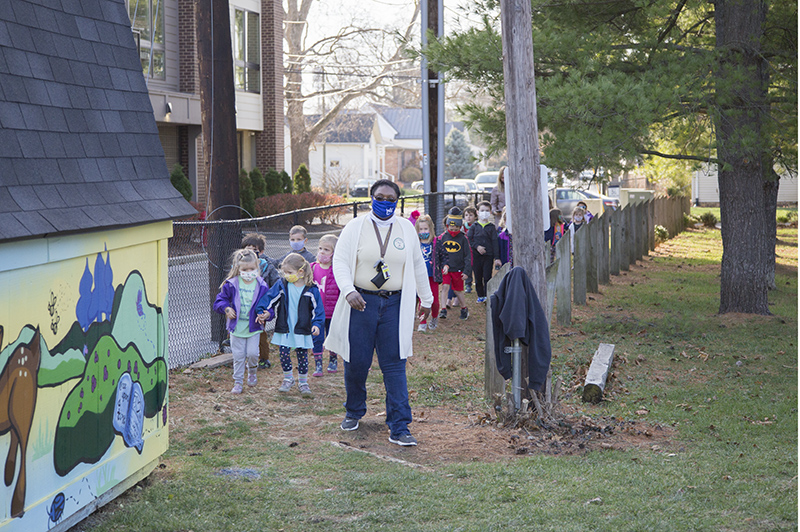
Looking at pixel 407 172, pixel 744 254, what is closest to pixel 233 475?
pixel 744 254

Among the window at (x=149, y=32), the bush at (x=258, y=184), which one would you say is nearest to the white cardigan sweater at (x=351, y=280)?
the window at (x=149, y=32)

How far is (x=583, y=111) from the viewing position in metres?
9.97

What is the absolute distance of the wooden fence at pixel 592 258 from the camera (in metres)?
7.47

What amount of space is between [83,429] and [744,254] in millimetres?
10654

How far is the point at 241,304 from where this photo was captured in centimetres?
754

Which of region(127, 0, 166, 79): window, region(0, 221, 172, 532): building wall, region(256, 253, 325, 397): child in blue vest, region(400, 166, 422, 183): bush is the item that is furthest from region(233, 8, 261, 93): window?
region(400, 166, 422, 183): bush

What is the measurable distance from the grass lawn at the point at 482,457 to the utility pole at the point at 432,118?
655cm

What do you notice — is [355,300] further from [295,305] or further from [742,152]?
[742,152]

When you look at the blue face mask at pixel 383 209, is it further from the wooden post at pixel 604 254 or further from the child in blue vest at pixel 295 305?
the wooden post at pixel 604 254

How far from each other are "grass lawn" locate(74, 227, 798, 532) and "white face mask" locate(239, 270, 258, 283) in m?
1.08

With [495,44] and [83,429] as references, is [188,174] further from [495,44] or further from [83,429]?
[83,429]

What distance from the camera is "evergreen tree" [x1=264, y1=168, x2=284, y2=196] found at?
1046 inches

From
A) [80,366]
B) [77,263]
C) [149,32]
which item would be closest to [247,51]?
[149,32]

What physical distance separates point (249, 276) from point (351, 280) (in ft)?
5.61
